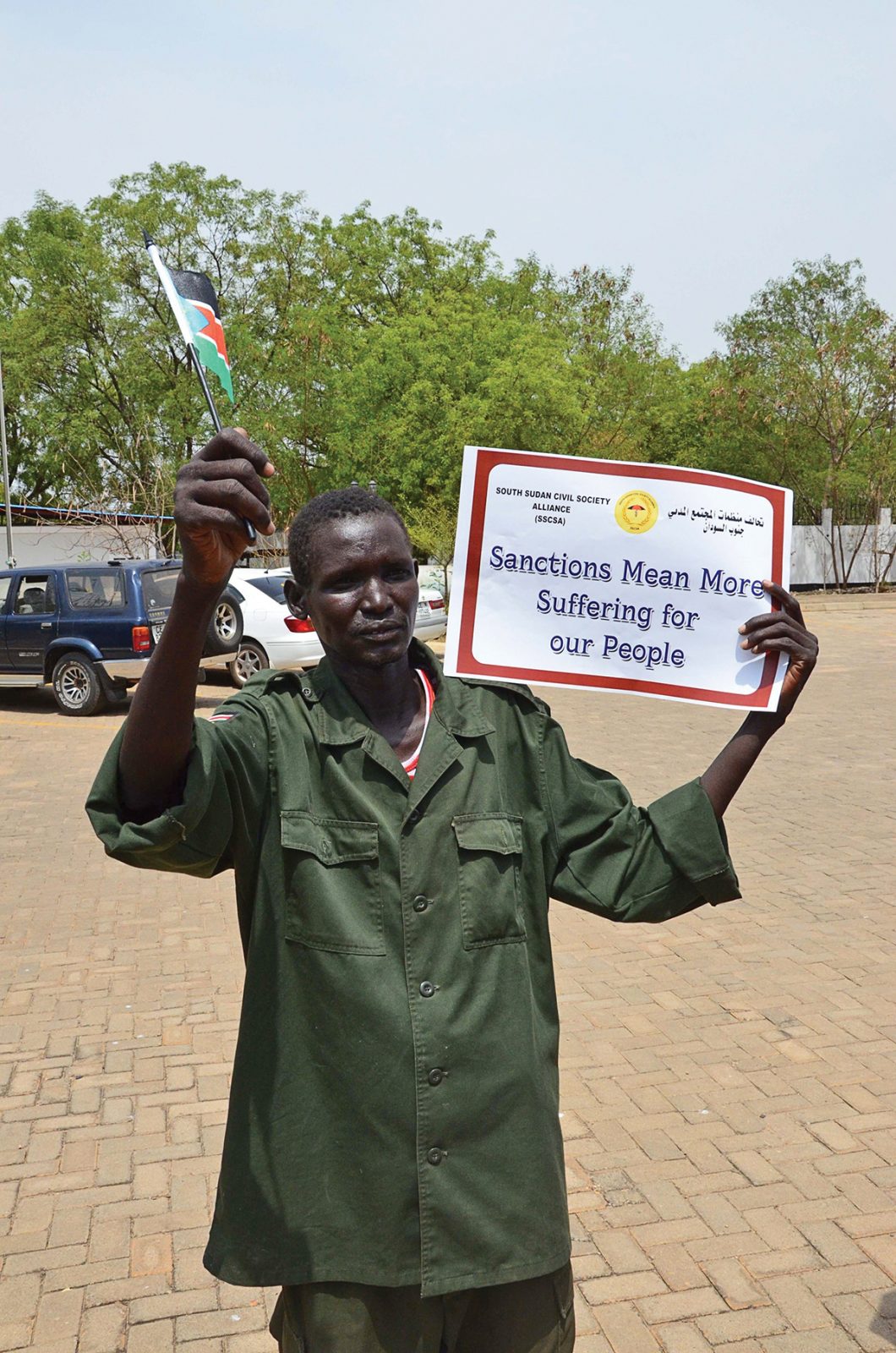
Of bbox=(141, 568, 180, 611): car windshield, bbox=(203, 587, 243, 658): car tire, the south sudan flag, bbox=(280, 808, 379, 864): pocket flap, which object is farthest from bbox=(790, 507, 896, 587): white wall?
bbox=(280, 808, 379, 864): pocket flap

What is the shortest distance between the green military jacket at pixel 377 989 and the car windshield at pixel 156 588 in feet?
41.9

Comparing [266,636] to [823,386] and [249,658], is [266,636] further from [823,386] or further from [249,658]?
[823,386]

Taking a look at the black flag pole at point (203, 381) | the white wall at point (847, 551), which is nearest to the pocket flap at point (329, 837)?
the black flag pole at point (203, 381)

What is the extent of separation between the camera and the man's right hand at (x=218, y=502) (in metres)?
1.78

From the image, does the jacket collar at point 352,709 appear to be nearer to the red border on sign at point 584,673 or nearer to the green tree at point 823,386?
the red border on sign at point 584,673

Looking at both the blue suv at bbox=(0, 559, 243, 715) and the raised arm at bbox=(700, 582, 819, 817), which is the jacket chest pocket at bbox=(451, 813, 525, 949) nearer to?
the raised arm at bbox=(700, 582, 819, 817)

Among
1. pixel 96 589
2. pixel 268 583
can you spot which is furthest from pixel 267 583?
pixel 96 589

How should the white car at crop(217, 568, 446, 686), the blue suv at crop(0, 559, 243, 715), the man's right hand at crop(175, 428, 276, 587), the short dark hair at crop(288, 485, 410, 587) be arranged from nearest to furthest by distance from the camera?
the man's right hand at crop(175, 428, 276, 587)
the short dark hair at crop(288, 485, 410, 587)
the blue suv at crop(0, 559, 243, 715)
the white car at crop(217, 568, 446, 686)

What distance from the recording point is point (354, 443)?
1216 inches

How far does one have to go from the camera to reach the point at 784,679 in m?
2.34

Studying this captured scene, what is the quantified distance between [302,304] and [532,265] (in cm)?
741

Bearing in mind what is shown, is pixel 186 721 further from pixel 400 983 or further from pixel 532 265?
pixel 532 265

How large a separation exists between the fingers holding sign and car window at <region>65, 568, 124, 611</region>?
42.8 feet

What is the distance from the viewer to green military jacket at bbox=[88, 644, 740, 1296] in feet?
6.51
